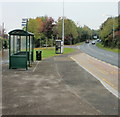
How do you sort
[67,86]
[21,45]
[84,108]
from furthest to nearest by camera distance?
[21,45] → [67,86] → [84,108]

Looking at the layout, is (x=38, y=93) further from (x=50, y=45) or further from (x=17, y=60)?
(x=50, y=45)

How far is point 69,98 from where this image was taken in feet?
21.0

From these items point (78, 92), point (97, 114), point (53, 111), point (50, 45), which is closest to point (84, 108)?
point (97, 114)

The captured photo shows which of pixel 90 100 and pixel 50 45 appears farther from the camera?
pixel 50 45

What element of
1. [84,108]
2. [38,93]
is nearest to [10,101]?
[38,93]

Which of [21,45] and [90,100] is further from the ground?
[21,45]

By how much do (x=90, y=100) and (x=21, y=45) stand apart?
13.7 m

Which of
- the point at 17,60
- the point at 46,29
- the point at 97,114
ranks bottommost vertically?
the point at 97,114

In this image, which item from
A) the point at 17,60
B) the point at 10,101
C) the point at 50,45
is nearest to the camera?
the point at 10,101

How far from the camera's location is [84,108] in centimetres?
548

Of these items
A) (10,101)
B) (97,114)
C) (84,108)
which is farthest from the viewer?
(10,101)

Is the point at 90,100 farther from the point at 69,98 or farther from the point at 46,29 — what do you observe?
the point at 46,29

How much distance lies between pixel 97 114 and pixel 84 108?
1.69 ft

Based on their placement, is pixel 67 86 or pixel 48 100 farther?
pixel 67 86
